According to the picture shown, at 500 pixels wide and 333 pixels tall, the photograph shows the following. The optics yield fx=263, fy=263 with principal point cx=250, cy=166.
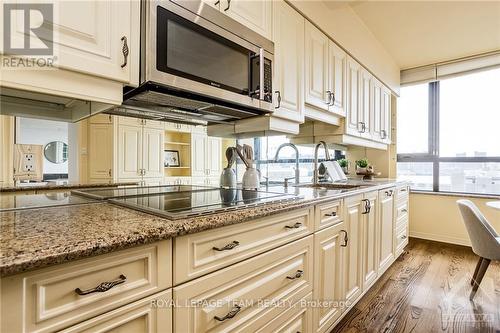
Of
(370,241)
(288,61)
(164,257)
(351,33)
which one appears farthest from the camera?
(351,33)

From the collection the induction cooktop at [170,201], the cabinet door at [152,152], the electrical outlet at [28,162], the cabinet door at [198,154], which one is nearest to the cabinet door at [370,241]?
the induction cooktop at [170,201]

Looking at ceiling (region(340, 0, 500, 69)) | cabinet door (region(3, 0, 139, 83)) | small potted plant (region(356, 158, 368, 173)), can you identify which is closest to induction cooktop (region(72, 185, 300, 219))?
cabinet door (region(3, 0, 139, 83))

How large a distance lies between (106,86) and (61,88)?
140 millimetres

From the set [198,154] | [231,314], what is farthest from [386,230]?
[231,314]

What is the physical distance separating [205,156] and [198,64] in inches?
34.2

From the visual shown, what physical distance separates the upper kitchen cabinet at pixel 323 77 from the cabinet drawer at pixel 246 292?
1.06 m

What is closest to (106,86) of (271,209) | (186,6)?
(186,6)

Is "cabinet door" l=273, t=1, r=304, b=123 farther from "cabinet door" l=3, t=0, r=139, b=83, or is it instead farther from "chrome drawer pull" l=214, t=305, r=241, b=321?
"chrome drawer pull" l=214, t=305, r=241, b=321

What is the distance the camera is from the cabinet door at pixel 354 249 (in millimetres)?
1791

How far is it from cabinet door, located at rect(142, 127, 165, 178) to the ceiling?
1.61 metres

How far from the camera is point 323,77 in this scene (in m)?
2.04

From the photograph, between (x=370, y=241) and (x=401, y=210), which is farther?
(x=401, y=210)

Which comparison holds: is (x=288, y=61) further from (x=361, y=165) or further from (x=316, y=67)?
(x=361, y=165)

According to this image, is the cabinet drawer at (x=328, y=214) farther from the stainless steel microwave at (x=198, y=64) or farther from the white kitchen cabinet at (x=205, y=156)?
the white kitchen cabinet at (x=205, y=156)
